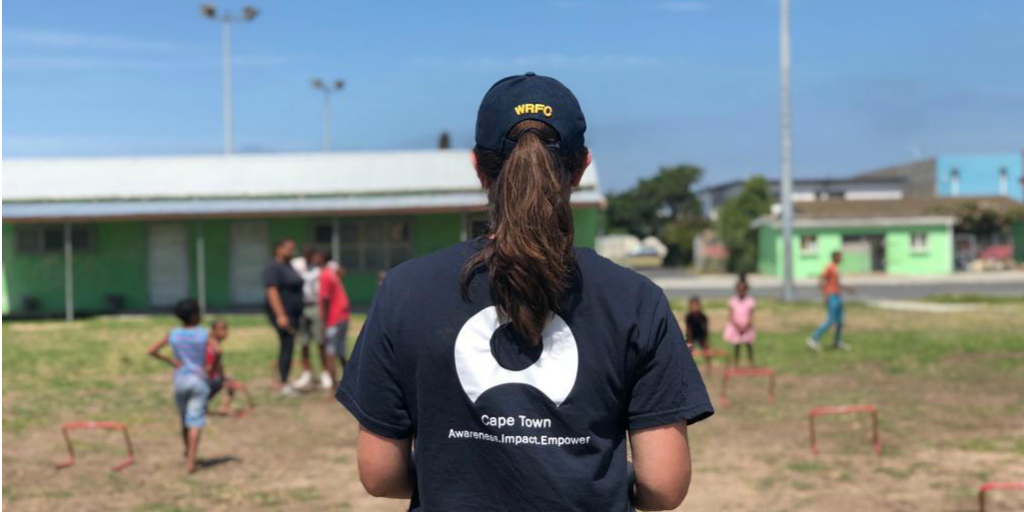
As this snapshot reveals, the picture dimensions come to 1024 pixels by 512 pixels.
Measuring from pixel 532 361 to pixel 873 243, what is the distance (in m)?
47.0

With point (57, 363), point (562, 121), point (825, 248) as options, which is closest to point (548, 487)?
point (562, 121)

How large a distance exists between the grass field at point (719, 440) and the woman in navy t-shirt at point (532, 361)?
539cm

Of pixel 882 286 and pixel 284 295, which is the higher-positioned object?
pixel 284 295

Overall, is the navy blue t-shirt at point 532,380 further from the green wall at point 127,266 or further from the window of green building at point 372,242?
the window of green building at point 372,242

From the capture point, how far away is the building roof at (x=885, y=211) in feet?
149

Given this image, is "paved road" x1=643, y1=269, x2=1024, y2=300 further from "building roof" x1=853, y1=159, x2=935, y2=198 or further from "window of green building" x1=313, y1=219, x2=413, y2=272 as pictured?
"building roof" x1=853, y1=159, x2=935, y2=198

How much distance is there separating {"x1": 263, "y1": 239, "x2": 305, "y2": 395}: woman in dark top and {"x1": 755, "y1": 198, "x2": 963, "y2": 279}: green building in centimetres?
3594

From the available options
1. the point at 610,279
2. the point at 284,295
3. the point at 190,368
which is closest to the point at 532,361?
the point at 610,279

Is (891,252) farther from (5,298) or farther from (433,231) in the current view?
(5,298)

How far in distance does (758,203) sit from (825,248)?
A: 5.92 m

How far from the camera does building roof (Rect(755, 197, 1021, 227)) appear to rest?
45.5 metres

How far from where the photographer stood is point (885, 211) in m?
48.3

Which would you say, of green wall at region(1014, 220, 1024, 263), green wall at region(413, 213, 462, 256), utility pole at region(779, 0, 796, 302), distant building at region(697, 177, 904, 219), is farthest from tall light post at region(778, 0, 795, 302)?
distant building at region(697, 177, 904, 219)

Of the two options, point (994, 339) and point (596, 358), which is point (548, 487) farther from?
point (994, 339)
